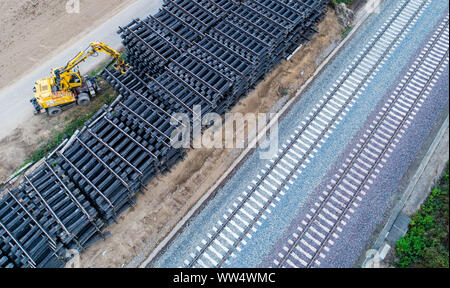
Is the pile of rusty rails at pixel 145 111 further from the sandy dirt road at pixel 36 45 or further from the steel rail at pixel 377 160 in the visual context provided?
the steel rail at pixel 377 160

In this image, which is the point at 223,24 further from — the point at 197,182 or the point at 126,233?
the point at 126,233

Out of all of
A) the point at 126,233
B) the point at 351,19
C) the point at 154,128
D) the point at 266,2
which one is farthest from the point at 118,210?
the point at 351,19

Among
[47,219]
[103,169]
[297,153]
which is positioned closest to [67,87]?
[103,169]

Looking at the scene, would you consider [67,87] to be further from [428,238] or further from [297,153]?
[428,238]

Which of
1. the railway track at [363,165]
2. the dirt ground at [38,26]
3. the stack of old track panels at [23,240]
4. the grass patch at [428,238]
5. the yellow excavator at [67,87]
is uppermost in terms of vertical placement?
the dirt ground at [38,26]

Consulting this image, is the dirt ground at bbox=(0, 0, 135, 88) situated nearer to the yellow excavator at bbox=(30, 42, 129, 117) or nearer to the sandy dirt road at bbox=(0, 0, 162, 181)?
the sandy dirt road at bbox=(0, 0, 162, 181)

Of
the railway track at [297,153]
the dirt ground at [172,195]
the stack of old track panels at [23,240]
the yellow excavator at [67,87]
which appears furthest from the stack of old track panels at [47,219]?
the yellow excavator at [67,87]
